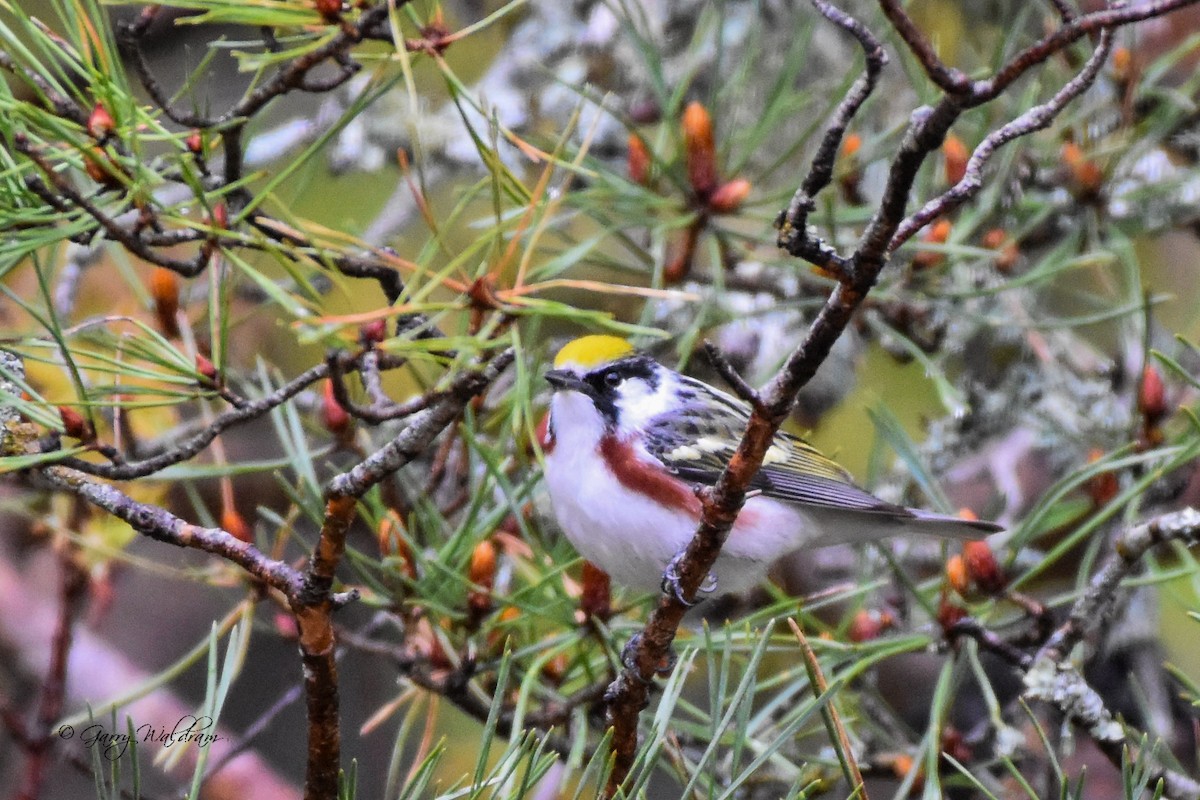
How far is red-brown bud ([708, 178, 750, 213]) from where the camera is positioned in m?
1.83

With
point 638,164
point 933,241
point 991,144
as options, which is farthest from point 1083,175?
point 991,144

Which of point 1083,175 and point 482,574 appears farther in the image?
point 1083,175

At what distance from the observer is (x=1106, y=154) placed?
6.91 ft

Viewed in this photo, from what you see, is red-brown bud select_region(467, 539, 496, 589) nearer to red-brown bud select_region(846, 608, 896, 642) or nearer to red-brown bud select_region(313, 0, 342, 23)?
red-brown bud select_region(846, 608, 896, 642)

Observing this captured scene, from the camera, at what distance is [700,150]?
181cm

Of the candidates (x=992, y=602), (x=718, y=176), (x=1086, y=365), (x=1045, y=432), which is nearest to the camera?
(x=992, y=602)

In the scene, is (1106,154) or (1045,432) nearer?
(1106,154)

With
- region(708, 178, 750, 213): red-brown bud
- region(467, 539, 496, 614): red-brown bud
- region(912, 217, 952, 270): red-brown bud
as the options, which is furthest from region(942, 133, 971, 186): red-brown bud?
region(467, 539, 496, 614): red-brown bud

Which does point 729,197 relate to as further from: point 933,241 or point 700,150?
point 933,241

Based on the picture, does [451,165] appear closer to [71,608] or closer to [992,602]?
[71,608]

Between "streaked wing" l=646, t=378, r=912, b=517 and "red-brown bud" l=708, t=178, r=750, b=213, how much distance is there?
29 cm

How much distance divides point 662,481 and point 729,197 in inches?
18.3

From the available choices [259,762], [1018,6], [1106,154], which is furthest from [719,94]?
[259,762]

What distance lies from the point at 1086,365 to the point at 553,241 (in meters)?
1.37
